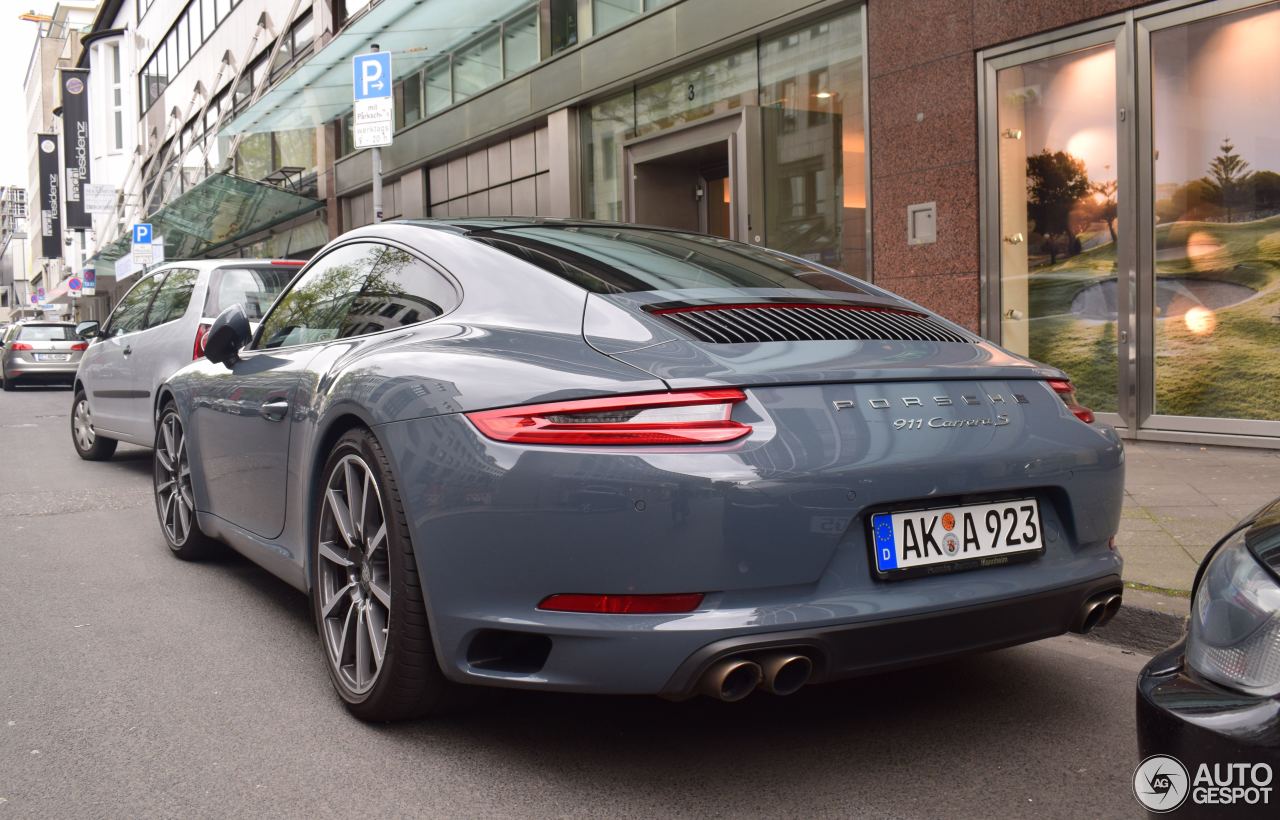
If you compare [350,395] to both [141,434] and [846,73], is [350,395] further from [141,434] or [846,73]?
[846,73]

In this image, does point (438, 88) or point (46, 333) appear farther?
point (46, 333)

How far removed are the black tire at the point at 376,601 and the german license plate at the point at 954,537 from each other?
1.14m

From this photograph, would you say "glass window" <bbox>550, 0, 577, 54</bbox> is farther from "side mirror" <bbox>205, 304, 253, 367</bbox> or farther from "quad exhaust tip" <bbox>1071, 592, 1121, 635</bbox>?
"quad exhaust tip" <bbox>1071, 592, 1121, 635</bbox>

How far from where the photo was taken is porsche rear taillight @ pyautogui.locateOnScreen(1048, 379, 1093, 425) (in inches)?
122

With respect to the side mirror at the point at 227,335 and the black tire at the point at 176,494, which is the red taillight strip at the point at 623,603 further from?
the black tire at the point at 176,494

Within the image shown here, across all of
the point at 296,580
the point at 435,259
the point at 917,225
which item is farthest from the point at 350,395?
the point at 917,225

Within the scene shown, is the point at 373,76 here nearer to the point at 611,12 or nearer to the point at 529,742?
the point at 611,12

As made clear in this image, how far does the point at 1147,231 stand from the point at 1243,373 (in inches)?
47.5

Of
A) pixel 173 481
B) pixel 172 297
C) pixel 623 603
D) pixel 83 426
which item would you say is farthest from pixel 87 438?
pixel 623 603

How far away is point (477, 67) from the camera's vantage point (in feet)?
60.2

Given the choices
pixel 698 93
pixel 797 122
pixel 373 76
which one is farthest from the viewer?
pixel 698 93

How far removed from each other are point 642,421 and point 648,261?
1.02 meters

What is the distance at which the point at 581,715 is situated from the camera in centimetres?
326

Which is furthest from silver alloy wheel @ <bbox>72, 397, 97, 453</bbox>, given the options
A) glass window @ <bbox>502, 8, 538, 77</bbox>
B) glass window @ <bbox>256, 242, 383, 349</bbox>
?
glass window @ <bbox>502, 8, 538, 77</bbox>
